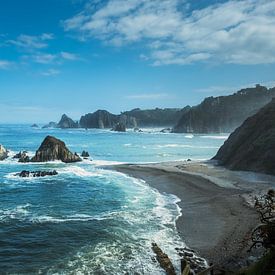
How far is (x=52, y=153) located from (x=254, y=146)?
4013cm

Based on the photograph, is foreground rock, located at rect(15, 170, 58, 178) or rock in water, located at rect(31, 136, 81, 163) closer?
foreground rock, located at rect(15, 170, 58, 178)

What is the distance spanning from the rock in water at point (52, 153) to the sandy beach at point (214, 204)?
51.9 feet

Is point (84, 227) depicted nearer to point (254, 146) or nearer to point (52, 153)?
point (254, 146)

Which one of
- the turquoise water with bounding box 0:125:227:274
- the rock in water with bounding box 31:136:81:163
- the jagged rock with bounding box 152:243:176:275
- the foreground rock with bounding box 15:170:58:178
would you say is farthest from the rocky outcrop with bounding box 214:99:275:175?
the jagged rock with bounding box 152:243:176:275

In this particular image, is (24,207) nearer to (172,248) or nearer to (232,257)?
(172,248)

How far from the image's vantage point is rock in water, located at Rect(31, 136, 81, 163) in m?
72.2

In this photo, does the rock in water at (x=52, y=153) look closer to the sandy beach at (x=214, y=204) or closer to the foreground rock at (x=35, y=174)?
the sandy beach at (x=214, y=204)

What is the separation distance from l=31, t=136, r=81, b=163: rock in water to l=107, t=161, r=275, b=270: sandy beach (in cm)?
1583

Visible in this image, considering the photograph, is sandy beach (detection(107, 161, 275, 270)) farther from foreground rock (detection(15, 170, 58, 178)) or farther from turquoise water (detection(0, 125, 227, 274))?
foreground rock (detection(15, 170, 58, 178))

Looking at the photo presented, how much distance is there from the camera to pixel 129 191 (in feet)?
140

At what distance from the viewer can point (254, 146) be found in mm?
55375

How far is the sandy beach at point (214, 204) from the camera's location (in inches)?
886

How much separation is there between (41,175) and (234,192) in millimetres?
29859

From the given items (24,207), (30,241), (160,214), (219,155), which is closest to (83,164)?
(219,155)
